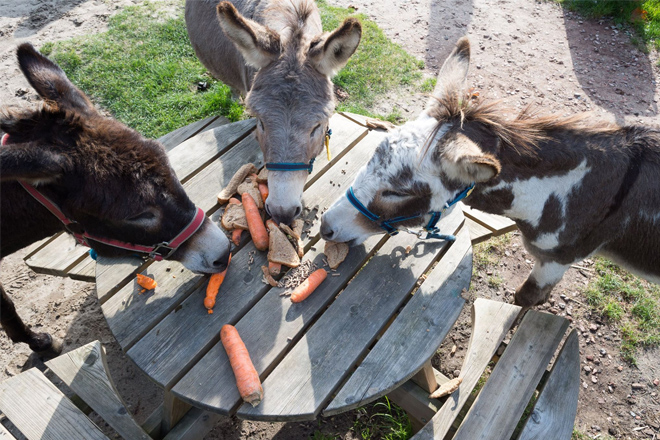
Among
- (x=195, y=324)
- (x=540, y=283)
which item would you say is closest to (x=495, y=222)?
(x=540, y=283)

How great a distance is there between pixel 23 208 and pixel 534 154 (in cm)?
293

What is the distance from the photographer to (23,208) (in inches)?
81.6

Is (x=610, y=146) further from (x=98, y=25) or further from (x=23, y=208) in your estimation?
(x=98, y=25)

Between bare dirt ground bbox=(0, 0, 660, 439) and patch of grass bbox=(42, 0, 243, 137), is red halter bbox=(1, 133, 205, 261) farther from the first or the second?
patch of grass bbox=(42, 0, 243, 137)

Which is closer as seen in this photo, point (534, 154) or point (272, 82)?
point (534, 154)

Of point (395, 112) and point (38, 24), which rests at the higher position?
point (38, 24)

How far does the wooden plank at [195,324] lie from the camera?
7.11ft

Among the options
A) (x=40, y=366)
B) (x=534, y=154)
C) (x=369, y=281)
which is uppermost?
(x=534, y=154)

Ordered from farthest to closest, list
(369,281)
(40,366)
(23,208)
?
(40,366)
(369,281)
(23,208)

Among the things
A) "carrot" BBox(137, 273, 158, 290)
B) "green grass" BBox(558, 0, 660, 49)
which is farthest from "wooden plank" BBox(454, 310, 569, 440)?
"green grass" BBox(558, 0, 660, 49)

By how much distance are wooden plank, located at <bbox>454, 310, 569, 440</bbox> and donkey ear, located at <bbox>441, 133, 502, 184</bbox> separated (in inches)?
50.1

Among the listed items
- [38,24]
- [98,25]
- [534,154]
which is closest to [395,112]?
[534,154]

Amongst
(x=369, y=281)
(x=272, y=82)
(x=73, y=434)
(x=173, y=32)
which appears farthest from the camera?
(x=173, y=32)

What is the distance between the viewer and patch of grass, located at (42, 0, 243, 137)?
520 centimetres
